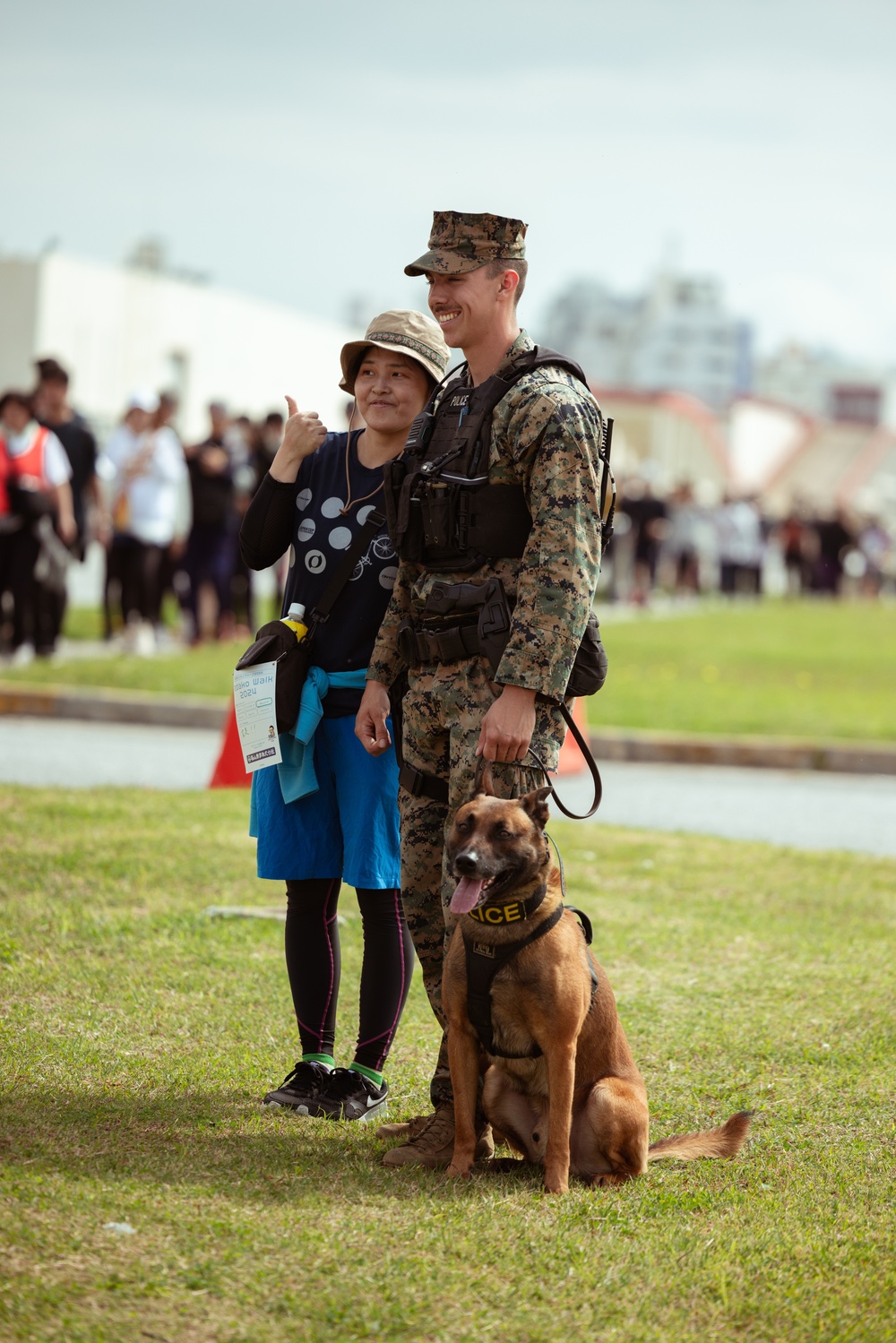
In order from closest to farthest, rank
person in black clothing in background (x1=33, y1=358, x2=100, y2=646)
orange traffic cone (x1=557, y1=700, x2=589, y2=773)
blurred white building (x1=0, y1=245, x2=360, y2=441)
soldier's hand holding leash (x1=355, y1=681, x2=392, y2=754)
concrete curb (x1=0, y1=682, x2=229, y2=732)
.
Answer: soldier's hand holding leash (x1=355, y1=681, x2=392, y2=754) < orange traffic cone (x1=557, y1=700, x2=589, y2=773) < concrete curb (x1=0, y1=682, x2=229, y2=732) < person in black clothing in background (x1=33, y1=358, x2=100, y2=646) < blurred white building (x1=0, y1=245, x2=360, y2=441)

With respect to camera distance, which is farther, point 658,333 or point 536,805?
point 658,333

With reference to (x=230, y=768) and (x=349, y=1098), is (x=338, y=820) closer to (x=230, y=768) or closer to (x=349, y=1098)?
(x=349, y=1098)

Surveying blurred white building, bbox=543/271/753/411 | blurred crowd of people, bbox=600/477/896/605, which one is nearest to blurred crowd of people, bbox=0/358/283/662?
blurred crowd of people, bbox=600/477/896/605

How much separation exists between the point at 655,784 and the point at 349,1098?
6785 millimetres

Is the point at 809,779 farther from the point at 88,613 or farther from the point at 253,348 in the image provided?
the point at 253,348

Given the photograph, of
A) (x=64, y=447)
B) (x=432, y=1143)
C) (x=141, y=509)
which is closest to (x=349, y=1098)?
(x=432, y=1143)

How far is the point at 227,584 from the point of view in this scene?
16.0 m

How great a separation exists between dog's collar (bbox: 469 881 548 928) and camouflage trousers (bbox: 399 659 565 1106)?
13cm

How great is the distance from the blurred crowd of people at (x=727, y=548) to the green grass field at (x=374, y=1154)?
803 inches

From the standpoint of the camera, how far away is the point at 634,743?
1215cm

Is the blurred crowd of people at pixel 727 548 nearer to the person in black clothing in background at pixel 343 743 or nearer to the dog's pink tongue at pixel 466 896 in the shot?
the person in black clothing in background at pixel 343 743

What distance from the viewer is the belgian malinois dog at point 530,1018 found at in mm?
3766

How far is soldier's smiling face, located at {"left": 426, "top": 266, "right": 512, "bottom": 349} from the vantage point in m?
4.01

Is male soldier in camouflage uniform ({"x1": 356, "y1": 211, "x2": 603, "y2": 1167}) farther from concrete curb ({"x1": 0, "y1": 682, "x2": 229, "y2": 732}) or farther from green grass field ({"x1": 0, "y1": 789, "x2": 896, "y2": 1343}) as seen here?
concrete curb ({"x1": 0, "y1": 682, "x2": 229, "y2": 732})
